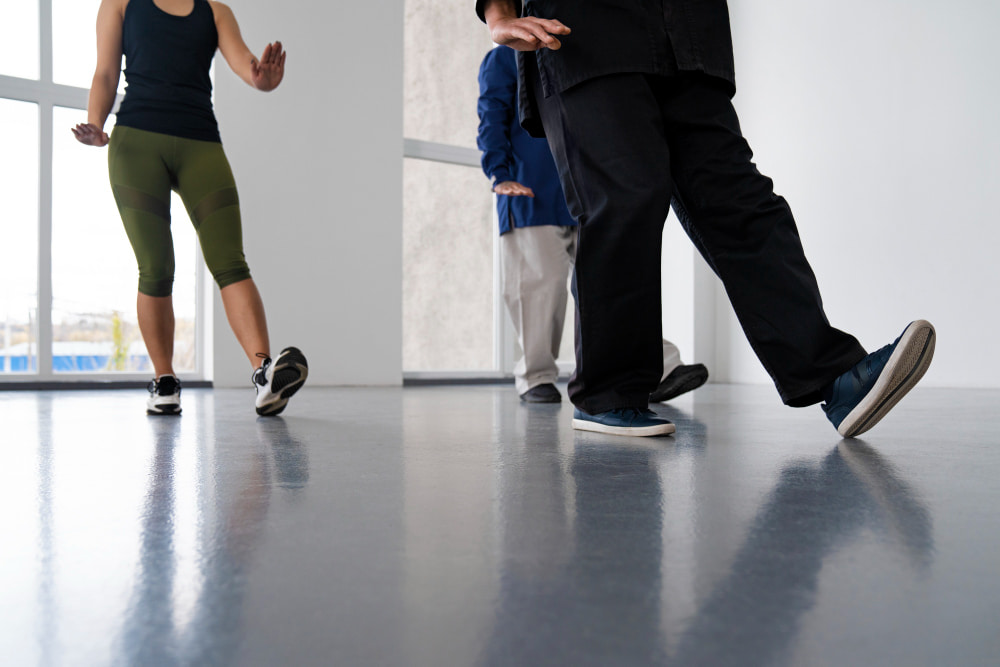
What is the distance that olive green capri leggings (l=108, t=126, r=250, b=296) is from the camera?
81.6 inches

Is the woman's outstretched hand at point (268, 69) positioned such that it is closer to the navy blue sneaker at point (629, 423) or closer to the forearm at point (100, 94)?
the forearm at point (100, 94)

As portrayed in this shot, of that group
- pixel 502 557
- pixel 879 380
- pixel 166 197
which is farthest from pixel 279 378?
pixel 502 557

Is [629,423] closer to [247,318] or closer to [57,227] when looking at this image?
[247,318]

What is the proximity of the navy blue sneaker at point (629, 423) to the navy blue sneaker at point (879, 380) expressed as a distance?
293 millimetres

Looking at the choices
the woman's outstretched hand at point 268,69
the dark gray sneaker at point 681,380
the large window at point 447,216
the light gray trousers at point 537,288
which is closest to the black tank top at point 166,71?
the woman's outstretched hand at point 268,69

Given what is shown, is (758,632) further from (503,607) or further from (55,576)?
(55,576)

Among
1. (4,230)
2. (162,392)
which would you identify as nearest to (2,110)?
(4,230)

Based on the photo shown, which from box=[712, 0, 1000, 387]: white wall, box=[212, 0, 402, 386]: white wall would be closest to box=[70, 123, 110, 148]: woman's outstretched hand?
box=[212, 0, 402, 386]: white wall

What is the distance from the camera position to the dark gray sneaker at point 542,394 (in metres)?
2.60

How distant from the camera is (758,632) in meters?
0.44

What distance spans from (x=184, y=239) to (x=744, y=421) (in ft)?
12.0

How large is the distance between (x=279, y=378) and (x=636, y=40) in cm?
114

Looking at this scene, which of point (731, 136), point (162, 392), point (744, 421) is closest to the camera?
point (731, 136)

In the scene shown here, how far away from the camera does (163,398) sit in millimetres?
2113
